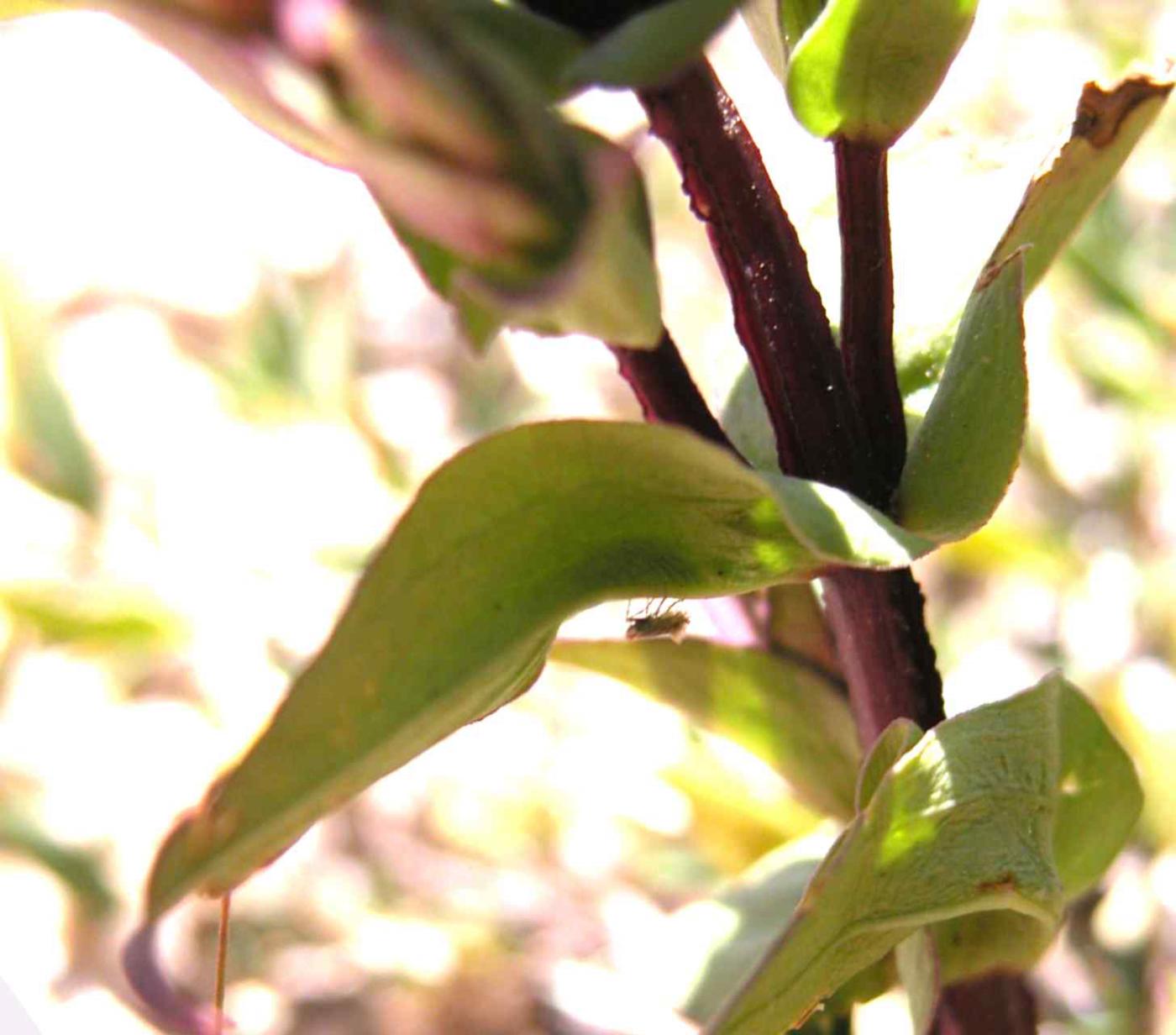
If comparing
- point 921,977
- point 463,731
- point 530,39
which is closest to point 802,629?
point 921,977

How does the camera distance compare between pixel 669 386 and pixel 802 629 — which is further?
pixel 802 629

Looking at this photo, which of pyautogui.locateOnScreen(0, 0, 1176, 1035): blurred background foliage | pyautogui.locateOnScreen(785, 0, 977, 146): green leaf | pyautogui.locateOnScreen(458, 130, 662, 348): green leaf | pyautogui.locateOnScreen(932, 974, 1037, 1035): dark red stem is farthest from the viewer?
pyautogui.locateOnScreen(0, 0, 1176, 1035): blurred background foliage

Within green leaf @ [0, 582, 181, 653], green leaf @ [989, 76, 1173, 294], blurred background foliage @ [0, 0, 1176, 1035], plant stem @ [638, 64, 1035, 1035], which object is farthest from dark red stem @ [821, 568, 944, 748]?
green leaf @ [0, 582, 181, 653]

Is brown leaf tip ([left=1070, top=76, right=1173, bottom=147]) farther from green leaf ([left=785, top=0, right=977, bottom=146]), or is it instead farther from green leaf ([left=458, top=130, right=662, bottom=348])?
green leaf ([left=458, top=130, right=662, bottom=348])

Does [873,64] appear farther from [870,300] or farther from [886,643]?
[886,643]

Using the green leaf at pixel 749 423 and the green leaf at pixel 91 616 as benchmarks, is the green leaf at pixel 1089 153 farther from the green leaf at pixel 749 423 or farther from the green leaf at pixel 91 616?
the green leaf at pixel 91 616

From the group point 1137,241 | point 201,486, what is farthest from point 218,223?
point 1137,241
